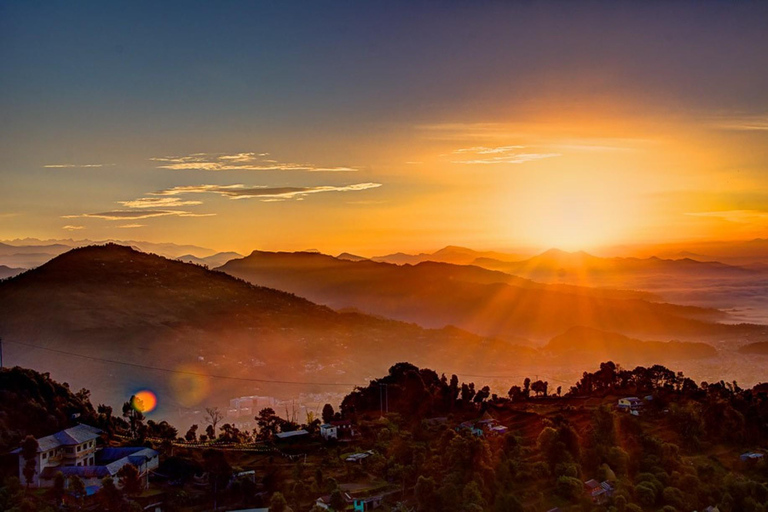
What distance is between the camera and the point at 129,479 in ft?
80.3

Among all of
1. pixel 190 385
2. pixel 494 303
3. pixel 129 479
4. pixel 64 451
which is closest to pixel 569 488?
pixel 129 479

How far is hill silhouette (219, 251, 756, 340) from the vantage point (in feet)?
458

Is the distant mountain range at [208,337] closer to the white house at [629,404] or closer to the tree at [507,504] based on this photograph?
the white house at [629,404]

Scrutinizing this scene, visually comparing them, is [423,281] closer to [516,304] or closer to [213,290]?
[516,304]

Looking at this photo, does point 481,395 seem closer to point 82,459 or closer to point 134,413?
point 134,413

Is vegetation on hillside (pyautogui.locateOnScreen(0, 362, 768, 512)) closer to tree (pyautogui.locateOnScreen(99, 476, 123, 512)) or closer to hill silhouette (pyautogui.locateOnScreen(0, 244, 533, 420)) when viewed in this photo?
tree (pyautogui.locateOnScreen(99, 476, 123, 512))

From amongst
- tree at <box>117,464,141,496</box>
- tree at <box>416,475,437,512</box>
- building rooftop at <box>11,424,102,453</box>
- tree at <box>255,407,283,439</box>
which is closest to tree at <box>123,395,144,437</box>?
building rooftop at <box>11,424,102,453</box>

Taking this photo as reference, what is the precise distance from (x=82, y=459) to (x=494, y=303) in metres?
144

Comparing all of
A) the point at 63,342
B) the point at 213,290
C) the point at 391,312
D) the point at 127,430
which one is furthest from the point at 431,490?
the point at 391,312

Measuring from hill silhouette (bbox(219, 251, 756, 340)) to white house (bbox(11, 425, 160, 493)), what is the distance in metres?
112

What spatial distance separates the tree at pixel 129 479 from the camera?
2447cm

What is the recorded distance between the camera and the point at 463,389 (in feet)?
120

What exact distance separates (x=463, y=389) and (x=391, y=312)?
433 feet

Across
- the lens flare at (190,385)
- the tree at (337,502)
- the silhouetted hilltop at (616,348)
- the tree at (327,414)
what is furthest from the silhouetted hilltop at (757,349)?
the tree at (337,502)
